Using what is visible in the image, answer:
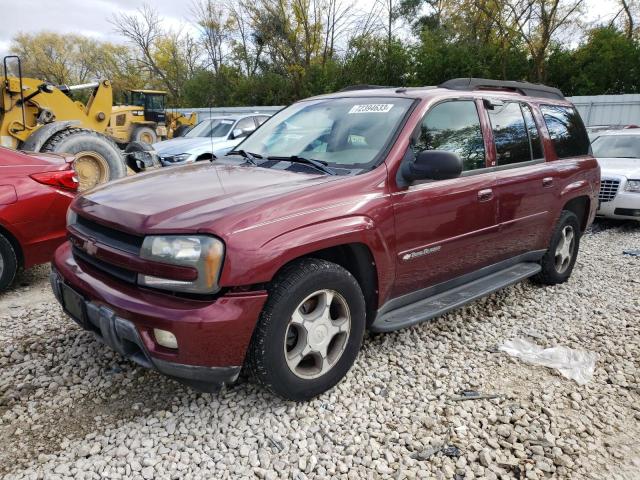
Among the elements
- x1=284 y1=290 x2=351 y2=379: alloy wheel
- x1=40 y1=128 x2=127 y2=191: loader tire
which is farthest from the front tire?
x1=40 y1=128 x2=127 y2=191: loader tire

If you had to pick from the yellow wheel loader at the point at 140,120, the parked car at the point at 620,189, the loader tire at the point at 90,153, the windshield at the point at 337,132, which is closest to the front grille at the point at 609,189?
the parked car at the point at 620,189

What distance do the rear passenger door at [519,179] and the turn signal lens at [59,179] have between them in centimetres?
367

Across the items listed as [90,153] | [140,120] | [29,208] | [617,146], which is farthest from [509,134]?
[140,120]

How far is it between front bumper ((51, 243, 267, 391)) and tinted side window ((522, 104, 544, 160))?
2.95 metres

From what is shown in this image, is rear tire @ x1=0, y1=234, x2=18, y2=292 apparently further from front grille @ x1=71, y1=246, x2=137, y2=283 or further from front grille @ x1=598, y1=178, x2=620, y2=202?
front grille @ x1=598, y1=178, x2=620, y2=202

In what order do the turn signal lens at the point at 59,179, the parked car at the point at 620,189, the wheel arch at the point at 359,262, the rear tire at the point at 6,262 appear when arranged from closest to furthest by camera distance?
the wheel arch at the point at 359,262 → the rear tire at the point at 6,262 → the turn signal lens at the point at 59,179 → the parked car at the point at 620,189

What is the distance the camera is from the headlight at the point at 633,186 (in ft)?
24.8

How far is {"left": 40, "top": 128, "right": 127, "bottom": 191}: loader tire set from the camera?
292 inches

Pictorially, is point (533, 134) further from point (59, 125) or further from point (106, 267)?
point (59, 125)

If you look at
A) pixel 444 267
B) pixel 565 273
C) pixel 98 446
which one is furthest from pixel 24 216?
pixel 565 273

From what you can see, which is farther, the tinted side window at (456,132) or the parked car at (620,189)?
the parked car at (620,189)

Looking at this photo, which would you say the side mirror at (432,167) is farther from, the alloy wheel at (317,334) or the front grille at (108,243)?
the front grille at (108,243)

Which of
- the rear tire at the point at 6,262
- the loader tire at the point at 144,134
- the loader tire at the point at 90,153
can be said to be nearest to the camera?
the rear tire at the point at 6,262

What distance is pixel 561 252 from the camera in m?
4.84
